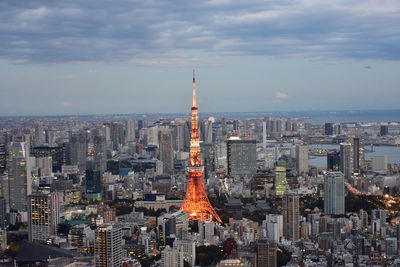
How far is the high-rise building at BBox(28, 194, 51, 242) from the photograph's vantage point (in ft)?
39.5

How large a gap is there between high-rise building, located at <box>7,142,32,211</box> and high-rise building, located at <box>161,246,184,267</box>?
5.56 metres

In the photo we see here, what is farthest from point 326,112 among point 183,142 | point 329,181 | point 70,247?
point 70,247

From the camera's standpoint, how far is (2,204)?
534 inches

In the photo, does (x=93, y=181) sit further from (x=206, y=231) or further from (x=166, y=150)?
(x=206, y=231)

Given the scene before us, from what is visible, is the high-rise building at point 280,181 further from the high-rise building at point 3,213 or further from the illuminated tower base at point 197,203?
the high-rise building at point 3,213

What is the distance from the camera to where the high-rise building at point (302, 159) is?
72.0 ft

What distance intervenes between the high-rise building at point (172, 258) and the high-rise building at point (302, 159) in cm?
1274

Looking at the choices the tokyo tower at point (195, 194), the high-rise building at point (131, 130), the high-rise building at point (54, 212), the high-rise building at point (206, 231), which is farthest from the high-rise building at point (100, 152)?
the high-rise building at point (206, 231)

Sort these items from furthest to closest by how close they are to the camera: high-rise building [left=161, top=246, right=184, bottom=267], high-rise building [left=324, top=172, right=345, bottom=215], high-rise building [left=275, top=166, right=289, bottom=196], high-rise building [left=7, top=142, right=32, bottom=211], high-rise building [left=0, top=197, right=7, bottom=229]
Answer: high-rise building [left=275, top=166, right=289, bottom=196] → high-rise building [left=7, top=142, right=32, bottom=211] → high-rise building [left=324, top=172, right=345, bottom=215] → high-rise building [left=0, top=197, right=7, bottom=229] → high-rise building [left=161, top=246, right=184, bottom=267]

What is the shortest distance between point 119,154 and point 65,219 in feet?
41.7

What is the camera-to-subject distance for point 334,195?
1502cm

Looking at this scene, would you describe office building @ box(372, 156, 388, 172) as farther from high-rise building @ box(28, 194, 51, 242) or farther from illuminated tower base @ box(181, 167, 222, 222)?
high-rise building @ box(28, 194, 51, 242)

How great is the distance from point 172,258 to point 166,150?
14794 millimetres

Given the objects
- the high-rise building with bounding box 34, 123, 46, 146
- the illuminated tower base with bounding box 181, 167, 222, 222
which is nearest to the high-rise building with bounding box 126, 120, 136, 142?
the high-rise building with bounding box 34, 123, 46, 146
